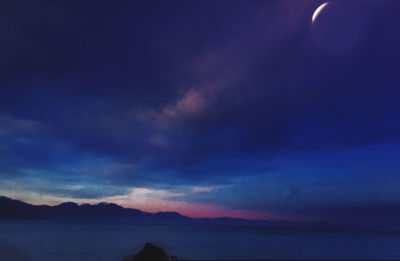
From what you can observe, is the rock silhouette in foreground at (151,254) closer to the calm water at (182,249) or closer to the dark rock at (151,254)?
the dark rock at (151,254)

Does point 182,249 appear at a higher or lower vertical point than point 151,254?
lower

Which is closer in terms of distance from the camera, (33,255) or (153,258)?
(153,258)

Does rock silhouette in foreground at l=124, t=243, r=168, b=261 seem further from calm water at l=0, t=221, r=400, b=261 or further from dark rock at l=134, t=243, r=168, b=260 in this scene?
calm water at l=0, t=221, r=400, b=261

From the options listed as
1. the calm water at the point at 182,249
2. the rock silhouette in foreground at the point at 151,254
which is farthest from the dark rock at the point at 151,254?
the calm water at the point at 182,249

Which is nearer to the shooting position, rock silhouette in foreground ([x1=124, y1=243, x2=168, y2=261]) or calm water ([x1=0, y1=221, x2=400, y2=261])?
rock silhouette in foreground ([x1=124, y1=243, x2=168, y2=261])

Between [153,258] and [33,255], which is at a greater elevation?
[153,258]

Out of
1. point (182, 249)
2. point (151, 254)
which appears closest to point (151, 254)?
point (151, 254)

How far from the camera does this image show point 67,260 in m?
53.8

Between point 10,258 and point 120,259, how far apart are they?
22.8 m

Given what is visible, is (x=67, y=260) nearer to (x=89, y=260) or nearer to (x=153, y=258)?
(x=89, y=260)

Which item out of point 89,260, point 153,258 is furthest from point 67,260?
point 153,258

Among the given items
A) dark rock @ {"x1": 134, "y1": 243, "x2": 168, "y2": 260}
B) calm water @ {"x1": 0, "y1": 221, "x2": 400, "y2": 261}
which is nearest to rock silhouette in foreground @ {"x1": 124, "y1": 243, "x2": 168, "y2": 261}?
dark rock @ {"x1": 134, "y1": 243, "x2": 168, "y2": 260}

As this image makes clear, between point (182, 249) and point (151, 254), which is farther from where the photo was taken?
point (182, 249)

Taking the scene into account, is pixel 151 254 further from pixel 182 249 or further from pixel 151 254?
pixel 182 249
